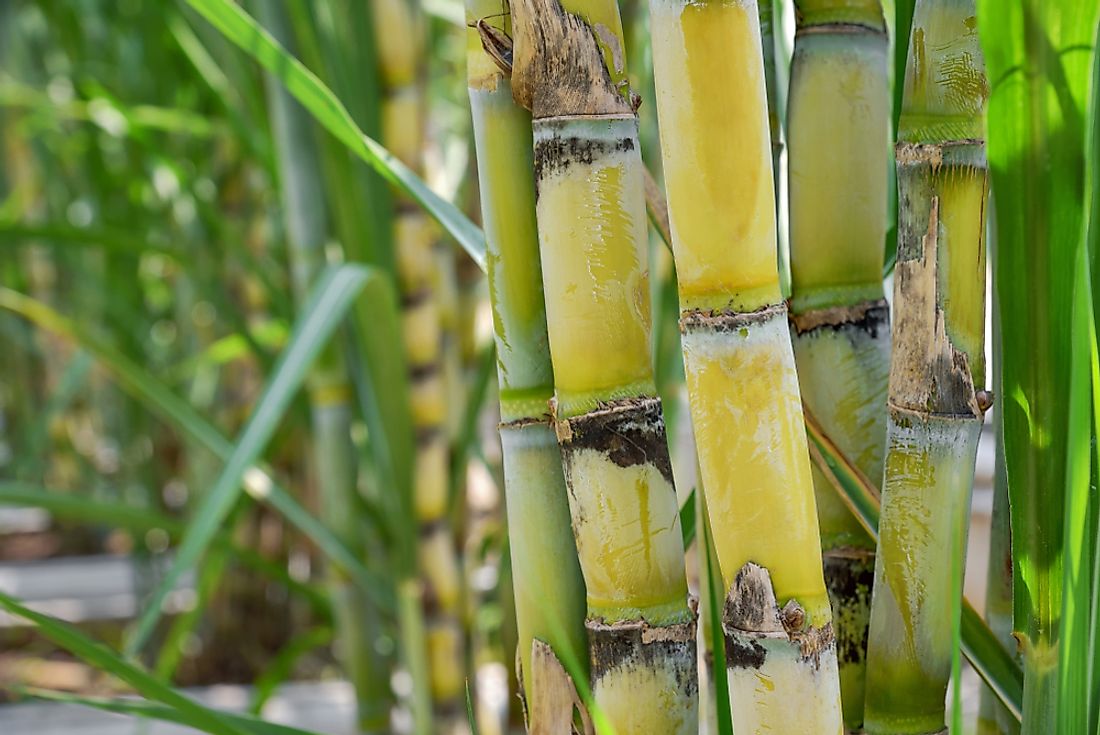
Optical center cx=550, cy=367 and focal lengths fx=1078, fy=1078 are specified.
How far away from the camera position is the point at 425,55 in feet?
Answer: 1.89

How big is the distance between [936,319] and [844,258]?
39mm

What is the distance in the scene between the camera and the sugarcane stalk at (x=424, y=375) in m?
0.55

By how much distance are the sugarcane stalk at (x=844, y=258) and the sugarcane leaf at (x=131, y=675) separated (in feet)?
0.50

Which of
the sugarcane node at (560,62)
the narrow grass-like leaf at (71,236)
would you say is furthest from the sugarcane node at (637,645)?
the narrow grass-like leaf at (71,236)

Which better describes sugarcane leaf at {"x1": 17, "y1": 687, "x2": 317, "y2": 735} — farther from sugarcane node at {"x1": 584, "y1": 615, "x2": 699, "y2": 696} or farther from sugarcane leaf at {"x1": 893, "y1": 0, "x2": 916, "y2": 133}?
sugarcane leaf at {"x1": 893, "y1": 0, "x2": 916, "y2": 133}

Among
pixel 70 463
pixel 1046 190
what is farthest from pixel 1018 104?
pixel 70 463

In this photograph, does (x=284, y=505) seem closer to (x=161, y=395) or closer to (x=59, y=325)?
(x=161, y=395)

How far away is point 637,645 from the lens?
0.73 ft

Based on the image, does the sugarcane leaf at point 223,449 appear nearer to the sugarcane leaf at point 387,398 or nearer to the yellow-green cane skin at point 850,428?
the sugarcane leaf at point 387,398

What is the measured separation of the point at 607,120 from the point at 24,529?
6.23 feet

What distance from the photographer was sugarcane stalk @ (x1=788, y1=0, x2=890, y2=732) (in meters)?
0.24

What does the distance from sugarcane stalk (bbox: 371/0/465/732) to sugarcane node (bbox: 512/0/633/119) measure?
1.18 ft

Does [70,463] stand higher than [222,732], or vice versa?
[222,732]

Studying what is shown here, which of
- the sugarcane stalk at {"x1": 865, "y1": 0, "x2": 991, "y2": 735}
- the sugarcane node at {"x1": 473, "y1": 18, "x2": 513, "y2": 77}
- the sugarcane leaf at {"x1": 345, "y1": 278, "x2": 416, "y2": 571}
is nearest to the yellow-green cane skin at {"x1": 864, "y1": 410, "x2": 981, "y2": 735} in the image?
the sugarcane stalk at {"x1": 865, "y1": 0, "x2": 991, "y2": 735}
